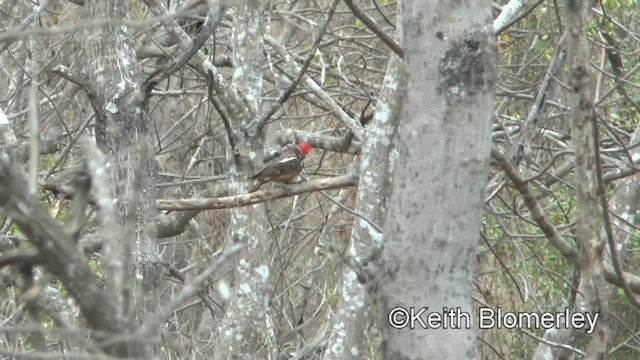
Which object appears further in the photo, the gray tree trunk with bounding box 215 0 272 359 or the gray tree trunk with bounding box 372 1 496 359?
the gray tree trunk with bounding box 215 0 272 359

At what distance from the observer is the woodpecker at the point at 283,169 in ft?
18.7

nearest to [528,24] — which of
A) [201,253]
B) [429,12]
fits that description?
[201,253]

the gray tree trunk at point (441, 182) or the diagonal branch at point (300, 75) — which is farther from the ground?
the diagonal branch at point (300, 75)

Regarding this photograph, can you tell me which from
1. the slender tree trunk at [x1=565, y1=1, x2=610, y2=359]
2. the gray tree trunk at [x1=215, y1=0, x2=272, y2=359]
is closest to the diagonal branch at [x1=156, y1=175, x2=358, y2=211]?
the gray tree trunk at [x1=215, y1=0, x2=272, y2=359]

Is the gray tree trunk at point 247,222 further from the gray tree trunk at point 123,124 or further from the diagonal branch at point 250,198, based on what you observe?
the gray tree trunk at point 123,124

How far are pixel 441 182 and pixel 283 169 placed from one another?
351 centimetres

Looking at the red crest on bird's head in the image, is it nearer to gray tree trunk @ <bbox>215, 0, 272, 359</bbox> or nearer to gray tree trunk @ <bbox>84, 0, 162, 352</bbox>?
gray tree trunk @ <bbox>215, 0, 272, 359</bbox>

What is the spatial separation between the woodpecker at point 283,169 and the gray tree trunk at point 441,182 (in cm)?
317

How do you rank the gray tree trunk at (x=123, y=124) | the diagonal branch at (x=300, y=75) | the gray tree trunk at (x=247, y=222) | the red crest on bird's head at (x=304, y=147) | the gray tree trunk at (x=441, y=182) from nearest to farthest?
the gray tree trunk at (x=441, y=182) → the gray tree trunk at (x=123, y=124) → the diagonal branch at (x=300, y=75) → the gray tree trunk at (x=247, y=222) → the red crest on bird's head at (x=304, y=147)

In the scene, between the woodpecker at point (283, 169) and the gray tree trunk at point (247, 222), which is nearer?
the gray tree trunk at point (247, 222)

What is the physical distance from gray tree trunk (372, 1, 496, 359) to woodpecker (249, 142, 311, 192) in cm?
317

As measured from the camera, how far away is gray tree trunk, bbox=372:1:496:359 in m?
2.40

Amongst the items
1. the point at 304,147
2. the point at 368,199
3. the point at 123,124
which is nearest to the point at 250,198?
the point at 123,124

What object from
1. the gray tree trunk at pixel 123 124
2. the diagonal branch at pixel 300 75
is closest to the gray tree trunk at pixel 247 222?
the diagonal branch at pixel 300 75
